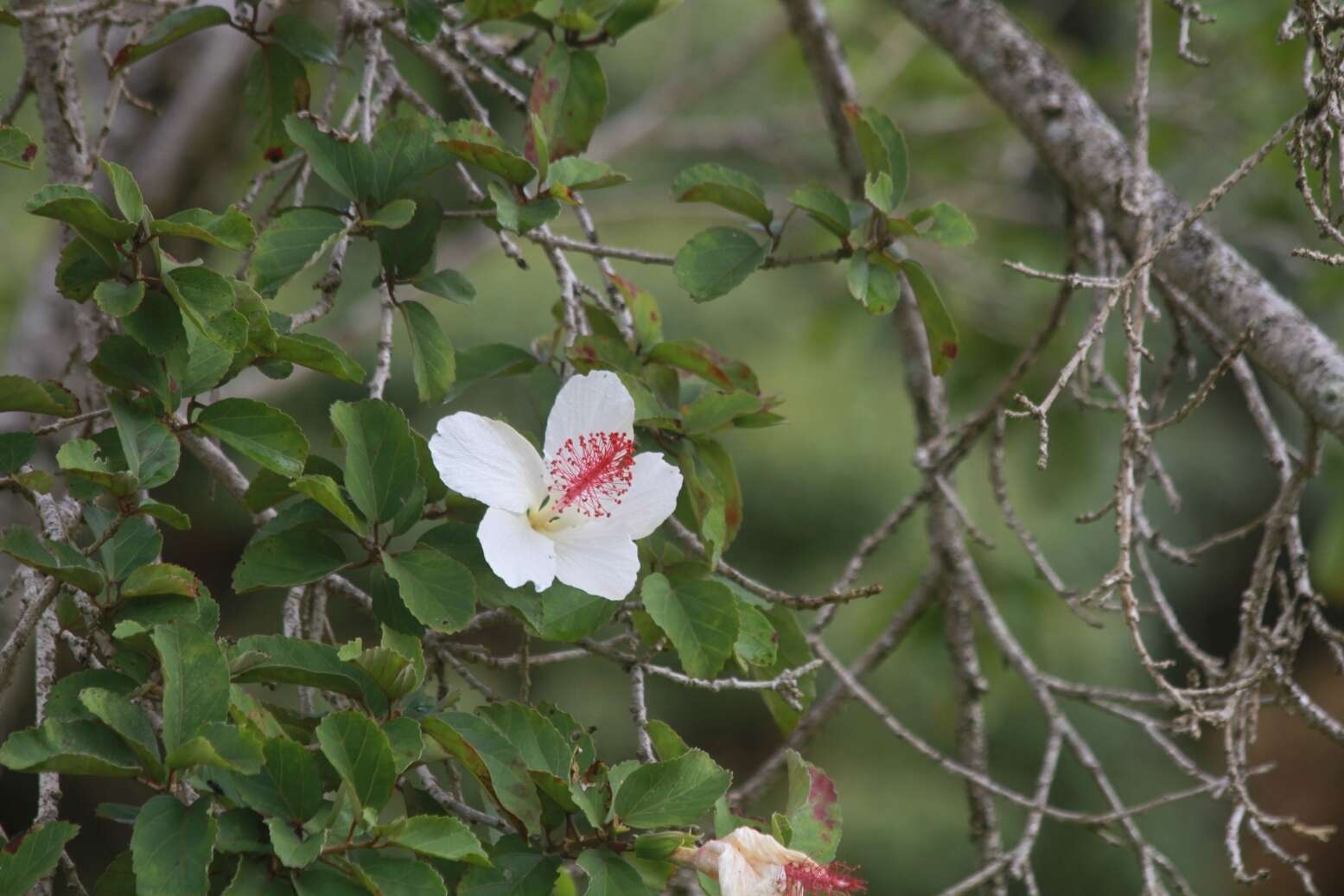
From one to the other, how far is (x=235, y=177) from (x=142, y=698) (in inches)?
66.1

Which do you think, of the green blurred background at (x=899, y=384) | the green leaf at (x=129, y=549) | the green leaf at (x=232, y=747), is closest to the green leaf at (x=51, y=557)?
the green leaf at (x=129, y=549)

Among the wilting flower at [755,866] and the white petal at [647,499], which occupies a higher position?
the white petal at [647,499]

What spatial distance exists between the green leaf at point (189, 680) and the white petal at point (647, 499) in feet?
0.84

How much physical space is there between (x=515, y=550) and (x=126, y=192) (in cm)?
30

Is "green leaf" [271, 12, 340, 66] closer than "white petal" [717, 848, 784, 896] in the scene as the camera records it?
No

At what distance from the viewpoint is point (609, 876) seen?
65cm

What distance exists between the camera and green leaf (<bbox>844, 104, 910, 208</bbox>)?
37.0 inches

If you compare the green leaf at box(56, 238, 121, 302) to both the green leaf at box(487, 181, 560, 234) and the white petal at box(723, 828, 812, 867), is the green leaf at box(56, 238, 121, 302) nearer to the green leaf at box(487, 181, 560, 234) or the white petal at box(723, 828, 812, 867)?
the green leaf at box(487, 181, 560, 234)

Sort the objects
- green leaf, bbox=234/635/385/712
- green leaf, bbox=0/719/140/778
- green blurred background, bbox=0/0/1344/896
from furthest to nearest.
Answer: green blurred background, bbox=0/0/1344/896 < green leaf, bbox=234/635/385/712 < green leaf, bbox=0/719/140/778

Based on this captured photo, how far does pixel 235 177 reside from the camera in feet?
7.04

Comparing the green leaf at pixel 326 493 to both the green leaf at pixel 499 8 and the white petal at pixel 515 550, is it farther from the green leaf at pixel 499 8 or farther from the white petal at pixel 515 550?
the green leaf at pixel 499 8

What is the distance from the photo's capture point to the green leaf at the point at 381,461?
0.72 metres

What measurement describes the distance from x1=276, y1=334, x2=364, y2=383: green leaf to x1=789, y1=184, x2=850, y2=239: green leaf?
35cm

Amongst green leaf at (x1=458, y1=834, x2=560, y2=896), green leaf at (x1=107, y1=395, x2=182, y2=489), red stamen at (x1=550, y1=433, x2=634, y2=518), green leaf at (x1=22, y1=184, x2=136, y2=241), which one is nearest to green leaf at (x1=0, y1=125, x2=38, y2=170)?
green leaf at (x1=22, y1=184, x2=136, y2=241)
